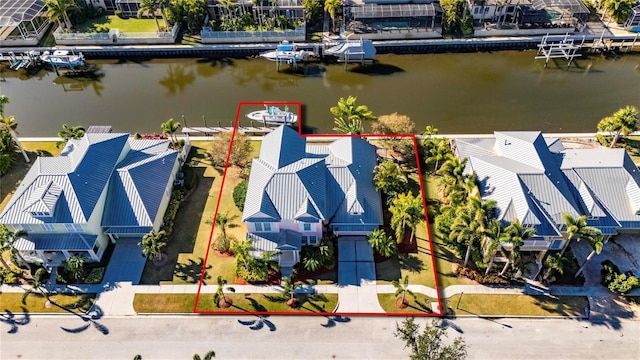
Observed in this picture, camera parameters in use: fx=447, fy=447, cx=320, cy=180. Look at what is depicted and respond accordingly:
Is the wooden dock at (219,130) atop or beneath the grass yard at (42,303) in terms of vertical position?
atop

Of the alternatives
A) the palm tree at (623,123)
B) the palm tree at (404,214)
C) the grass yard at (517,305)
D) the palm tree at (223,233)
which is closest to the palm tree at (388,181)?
the palm tree at (404,214)

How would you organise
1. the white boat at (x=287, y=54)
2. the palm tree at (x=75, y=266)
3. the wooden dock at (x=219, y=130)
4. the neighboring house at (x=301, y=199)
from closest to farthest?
the palm tree at (x=75, y=266) < the neighboring house at (x=301, y=199) < the wooden dock at (x=219, y=130) < the white boat at (x=287, y=54)

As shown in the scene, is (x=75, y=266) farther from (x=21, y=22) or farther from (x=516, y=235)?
(x=21, y=22)

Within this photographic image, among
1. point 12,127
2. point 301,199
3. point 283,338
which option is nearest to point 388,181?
point 301,199

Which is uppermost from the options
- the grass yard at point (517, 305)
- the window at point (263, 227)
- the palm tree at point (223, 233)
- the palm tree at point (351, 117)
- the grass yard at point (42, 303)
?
the palm tree at point (351, 117)

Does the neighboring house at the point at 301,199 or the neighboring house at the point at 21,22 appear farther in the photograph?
the neighboring house at the point at 21,22

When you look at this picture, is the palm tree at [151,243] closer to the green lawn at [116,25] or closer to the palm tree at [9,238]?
the palm tree at [9,238]

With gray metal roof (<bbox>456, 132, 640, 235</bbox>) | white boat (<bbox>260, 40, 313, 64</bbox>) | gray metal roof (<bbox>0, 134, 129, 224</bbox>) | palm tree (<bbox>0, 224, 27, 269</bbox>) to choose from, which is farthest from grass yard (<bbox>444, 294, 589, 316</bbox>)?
white boat (<bbox>260, 40, 313, 64</bbox>)
